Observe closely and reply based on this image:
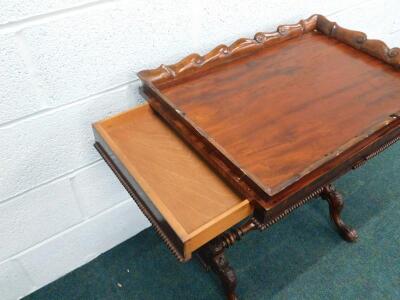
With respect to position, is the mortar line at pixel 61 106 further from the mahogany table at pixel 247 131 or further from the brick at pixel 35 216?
the brick at pixel 35 216

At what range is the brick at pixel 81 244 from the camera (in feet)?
3.87

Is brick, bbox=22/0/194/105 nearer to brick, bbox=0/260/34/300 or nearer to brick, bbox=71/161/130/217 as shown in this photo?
brick, bbox=71/161/130/217

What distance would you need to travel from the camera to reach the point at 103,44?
0.91 metres

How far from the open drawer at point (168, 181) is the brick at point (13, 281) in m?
0.50

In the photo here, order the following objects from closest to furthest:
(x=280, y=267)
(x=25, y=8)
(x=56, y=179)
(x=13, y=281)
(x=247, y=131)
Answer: (x=25, y=8) < (x=247, y=131) < (x=56, y=179) < (x=13, y=281) < (x=280, y=267)

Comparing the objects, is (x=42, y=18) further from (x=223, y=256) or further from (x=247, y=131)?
(x=223, y=256)

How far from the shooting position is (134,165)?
85cm

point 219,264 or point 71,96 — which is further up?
point 71,96

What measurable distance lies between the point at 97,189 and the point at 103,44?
1.52 feet

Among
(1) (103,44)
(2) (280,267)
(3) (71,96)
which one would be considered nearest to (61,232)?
(3) (71,96)

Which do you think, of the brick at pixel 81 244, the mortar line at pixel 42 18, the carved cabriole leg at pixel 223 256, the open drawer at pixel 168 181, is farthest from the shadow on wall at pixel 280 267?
the mortar line at pixel 42 18

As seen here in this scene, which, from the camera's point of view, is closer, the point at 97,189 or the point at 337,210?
the point at 97,189

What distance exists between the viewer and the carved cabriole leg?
3.32ft

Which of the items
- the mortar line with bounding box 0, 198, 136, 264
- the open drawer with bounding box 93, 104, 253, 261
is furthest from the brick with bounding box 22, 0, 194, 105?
the mortar line with bounding box 0, 198, 136, 264
